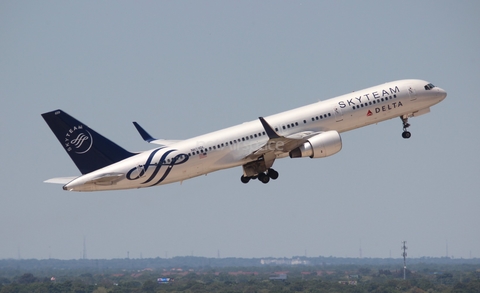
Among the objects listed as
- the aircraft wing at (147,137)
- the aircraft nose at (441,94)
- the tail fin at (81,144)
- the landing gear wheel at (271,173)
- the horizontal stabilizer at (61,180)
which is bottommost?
the horizontal stabilizer at (61,180)

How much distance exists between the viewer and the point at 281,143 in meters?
73.4

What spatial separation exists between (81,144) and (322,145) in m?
22.1

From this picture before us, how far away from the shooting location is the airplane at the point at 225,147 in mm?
71312

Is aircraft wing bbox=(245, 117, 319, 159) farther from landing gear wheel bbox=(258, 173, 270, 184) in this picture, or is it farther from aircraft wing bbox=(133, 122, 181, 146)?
aircraft wing bbox=(133, 122, 181, 146)

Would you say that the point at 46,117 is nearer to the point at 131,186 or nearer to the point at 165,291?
the point at 131,186

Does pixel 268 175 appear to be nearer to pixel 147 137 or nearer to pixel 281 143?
pixel 281 143

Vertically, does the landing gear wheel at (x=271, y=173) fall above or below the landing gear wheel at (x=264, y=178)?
above

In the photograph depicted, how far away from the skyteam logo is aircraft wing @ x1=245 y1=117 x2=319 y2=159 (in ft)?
48.3

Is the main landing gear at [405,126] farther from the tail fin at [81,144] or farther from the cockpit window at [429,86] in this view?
the tail fin at [81,144]

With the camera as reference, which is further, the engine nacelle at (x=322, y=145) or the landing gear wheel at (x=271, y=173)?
the landing gear wheel at (x=271, y=173)

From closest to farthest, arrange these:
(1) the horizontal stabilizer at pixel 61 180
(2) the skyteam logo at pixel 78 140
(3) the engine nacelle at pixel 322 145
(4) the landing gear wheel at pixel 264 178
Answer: (1) the horizontal stabilizer at pixel 61 180 → (2) the skyteam logo at pixel 78 140 → (3) the engine nacelle at pixel 322 145 → (4) the landing gear wheel at pixel 264 178

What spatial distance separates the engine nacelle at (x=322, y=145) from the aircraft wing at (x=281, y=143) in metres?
0.56

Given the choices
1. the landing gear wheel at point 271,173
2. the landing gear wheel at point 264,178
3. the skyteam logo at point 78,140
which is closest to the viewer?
the skyteam logo at point 78,140

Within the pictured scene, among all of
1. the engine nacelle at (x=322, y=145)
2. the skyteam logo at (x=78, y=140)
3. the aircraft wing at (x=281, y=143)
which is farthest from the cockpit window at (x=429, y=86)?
the skyteam logo at (x=78, y=140)
